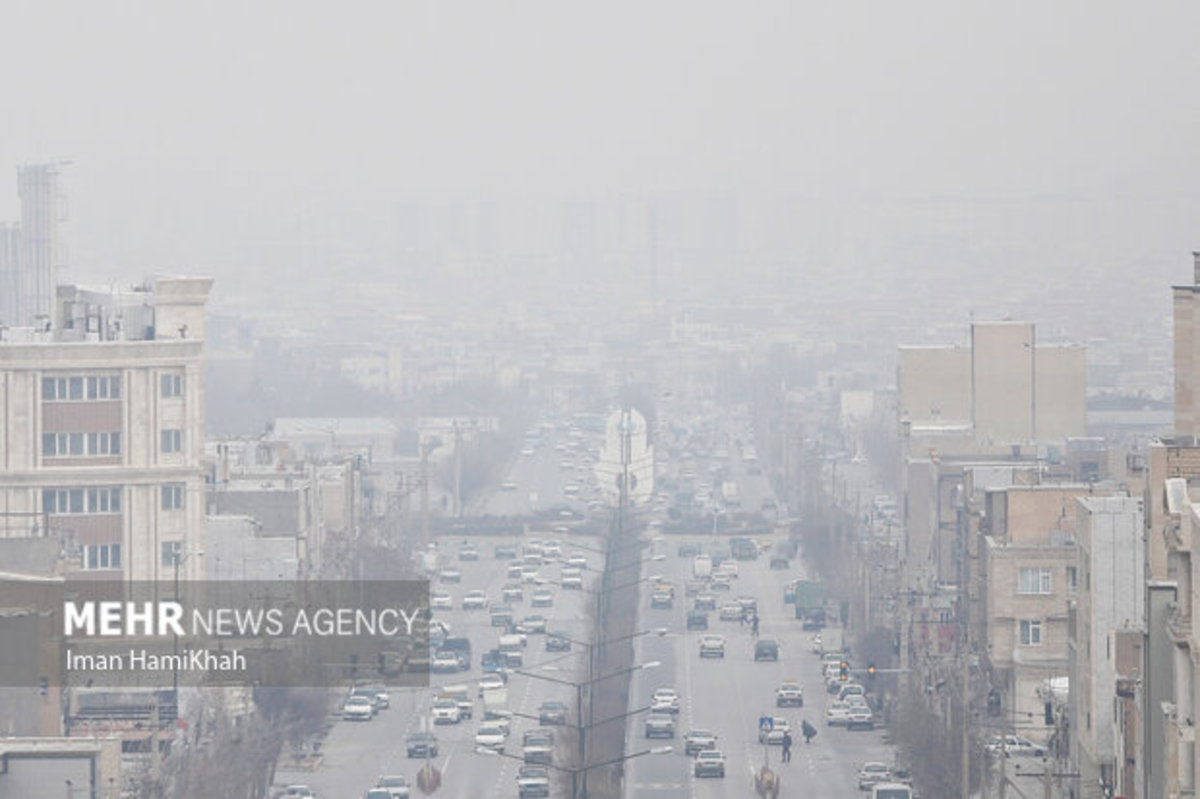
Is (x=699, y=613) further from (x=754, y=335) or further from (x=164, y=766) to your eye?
(x=754, y=335)

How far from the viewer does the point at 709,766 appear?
78.8ft

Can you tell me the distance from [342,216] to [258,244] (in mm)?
7062

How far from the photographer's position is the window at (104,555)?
27.5 m

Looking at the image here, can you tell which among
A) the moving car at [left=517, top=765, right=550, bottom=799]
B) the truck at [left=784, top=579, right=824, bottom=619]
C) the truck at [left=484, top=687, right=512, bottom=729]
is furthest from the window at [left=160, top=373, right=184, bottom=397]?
the truck at [left=784, top=579, right=824, bottom=619]

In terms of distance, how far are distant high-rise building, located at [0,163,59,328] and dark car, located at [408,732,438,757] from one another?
13720mm

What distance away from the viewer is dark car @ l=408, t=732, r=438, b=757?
81.5ft

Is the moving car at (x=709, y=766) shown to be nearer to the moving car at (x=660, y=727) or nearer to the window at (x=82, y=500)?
the moving car at (x=660, y=727)

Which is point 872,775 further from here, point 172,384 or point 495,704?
point 172,384

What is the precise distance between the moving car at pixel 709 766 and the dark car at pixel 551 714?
1.12 meters

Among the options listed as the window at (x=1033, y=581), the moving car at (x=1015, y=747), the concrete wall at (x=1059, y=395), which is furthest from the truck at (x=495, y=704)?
the concrete wall at (x=1059, y=395)

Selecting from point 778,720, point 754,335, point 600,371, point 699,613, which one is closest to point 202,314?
point 778,720

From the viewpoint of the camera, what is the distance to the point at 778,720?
26875mm

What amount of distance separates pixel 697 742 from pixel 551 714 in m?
1.62

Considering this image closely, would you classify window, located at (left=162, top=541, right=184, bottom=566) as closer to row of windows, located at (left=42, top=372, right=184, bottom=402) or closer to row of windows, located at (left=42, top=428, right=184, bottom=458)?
row of windows, located at (left=42, top=428, right=184, bottom=458)
